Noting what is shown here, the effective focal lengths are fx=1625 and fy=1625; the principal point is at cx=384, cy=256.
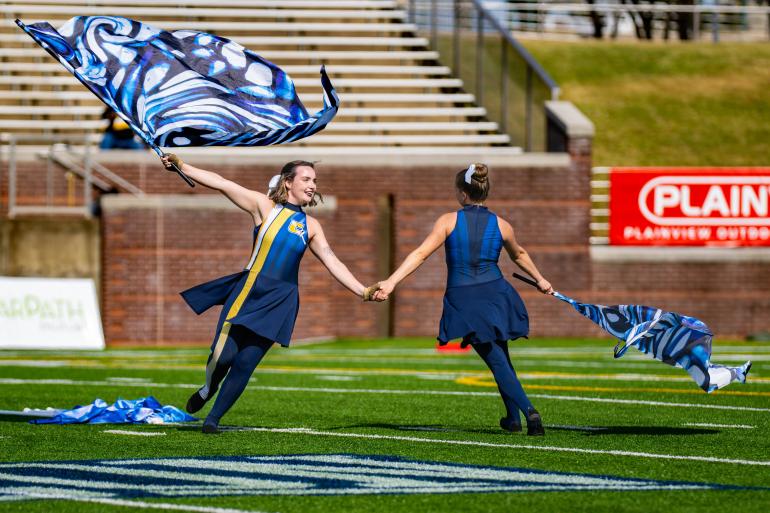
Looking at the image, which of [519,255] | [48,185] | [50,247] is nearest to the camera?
[519,255]

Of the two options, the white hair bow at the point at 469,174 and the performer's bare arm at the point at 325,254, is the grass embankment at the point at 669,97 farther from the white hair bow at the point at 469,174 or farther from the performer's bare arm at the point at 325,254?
the performer's bare arm at the point at 325,254

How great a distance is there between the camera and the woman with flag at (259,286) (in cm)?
1048

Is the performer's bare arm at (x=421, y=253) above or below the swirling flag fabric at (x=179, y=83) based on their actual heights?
below

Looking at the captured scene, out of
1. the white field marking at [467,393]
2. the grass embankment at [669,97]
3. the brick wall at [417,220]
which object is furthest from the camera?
the grass embankment at [669,97]

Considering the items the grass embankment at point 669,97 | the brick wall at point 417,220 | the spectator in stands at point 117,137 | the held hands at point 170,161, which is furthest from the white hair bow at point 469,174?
the grass embankment at point 669,97

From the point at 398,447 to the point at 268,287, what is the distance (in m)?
1.47

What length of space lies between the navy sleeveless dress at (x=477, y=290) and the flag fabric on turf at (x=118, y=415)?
2160 mm

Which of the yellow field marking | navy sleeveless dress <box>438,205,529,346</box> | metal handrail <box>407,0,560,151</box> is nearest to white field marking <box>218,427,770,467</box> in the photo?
navy sleeveless dress <box>438,205,529,346</box>

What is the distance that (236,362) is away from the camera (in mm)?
10594

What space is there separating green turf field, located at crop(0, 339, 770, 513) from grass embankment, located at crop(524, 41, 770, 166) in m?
17.6

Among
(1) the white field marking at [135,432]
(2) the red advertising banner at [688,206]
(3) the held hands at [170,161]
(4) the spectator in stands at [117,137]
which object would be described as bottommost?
(1) the white field marking at [135,432]

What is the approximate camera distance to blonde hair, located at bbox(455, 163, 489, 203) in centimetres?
1078

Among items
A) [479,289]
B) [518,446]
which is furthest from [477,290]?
[518,446]

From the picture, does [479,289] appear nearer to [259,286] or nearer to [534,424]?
[534,424]
